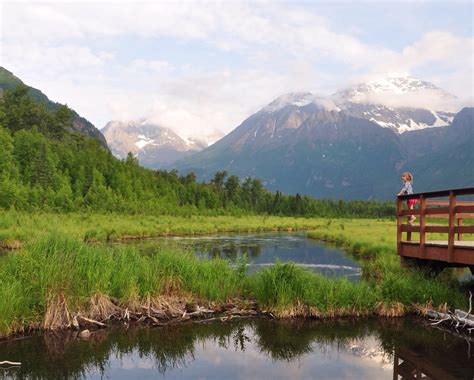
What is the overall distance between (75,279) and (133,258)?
3674 mm

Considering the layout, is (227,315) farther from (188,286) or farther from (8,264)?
(8,264)

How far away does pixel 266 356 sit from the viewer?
14.5m

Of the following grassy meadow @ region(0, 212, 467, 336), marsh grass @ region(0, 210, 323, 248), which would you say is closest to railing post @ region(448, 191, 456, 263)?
grassy meadow @ region(0, 212, 467, 336)

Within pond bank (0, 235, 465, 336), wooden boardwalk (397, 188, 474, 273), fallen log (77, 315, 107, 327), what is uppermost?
wooden boardwalk (397, 188, 474, 273)

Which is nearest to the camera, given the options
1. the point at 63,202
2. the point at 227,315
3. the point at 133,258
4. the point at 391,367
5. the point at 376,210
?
the point at 391,367

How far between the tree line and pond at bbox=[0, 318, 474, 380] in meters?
53.6

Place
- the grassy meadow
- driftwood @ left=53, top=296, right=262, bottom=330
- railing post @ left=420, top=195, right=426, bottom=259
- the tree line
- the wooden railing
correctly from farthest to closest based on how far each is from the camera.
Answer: the tree line
railing post @ left=420, top=195, right=426, bottom=259
the wooden railing
driftwood @ left=53, top=296, right=262, bottom=330
the grassy meadow

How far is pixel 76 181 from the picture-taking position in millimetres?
97125

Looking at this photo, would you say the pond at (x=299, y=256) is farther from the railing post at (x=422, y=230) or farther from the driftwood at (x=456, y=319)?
the driftwood at (x=456, y=319)

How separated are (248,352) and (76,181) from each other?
8842 cm

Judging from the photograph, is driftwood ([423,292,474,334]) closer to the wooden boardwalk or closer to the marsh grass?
the wooden boardwalk

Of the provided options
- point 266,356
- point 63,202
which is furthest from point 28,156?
point 266,356

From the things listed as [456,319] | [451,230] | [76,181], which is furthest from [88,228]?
[76,181]

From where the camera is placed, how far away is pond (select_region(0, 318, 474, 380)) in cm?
1307
